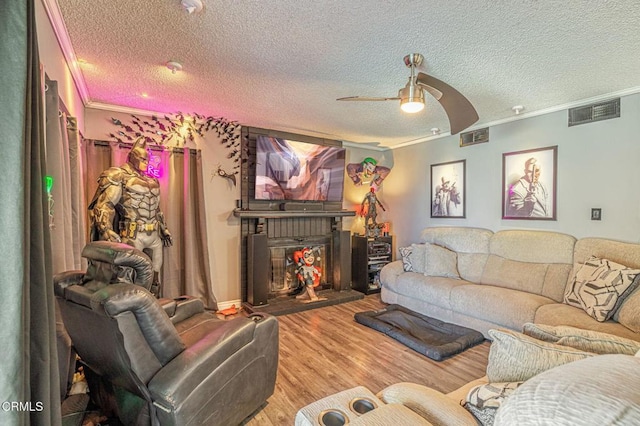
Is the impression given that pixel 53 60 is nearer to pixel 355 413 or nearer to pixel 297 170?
pixel 355 413

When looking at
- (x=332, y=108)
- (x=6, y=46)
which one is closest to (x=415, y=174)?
(x=332, y=108)

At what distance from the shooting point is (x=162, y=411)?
1445 mm

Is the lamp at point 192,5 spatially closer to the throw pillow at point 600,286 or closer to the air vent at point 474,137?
the throw pillow at point 600,286

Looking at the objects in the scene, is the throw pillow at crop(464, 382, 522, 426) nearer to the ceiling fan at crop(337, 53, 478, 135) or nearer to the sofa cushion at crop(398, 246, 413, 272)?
the ceiling fan at crop(337, 53, 478, 135)

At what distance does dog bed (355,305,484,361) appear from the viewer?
9.32 feet

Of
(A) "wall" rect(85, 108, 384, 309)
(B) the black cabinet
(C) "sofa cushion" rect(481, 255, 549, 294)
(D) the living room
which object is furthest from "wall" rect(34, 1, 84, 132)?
(C) "sofa cushion" rect(481, 255, 549, 294)

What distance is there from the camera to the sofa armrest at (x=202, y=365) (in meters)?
1.43

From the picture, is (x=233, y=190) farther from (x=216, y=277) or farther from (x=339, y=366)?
(x=339, y=366)

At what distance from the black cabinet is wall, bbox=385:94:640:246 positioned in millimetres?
852

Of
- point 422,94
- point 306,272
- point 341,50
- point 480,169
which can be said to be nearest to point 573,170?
point 480,169

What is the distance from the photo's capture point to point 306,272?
14.2ft

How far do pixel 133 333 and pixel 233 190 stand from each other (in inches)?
111

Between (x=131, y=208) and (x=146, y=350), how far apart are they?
1976 mm

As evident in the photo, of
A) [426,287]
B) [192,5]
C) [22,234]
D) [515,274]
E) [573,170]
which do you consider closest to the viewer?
[22,234]
